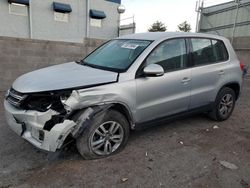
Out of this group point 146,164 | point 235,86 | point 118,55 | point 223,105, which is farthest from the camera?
point 235,86

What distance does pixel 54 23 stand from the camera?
1466 centimetres

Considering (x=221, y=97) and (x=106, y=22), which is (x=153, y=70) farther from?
(x=106, y=22)

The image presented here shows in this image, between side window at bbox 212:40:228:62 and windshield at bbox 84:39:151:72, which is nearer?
windshield at bbox 84:39:151:72

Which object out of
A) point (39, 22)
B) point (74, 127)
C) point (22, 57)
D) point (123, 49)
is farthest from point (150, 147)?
point (39, 22)

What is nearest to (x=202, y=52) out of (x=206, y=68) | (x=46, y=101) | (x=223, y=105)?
(x=206, y=68)

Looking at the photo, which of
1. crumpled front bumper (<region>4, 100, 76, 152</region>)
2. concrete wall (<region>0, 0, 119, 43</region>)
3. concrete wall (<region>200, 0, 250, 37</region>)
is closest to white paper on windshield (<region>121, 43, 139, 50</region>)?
crumpled front bumper (<region>4, 100, 76, 152</region>)

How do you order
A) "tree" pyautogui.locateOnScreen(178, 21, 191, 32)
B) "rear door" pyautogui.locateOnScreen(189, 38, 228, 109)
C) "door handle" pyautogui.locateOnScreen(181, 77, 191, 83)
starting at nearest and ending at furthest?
1. "door handle" pyautogui.locateOnScreen(181, 77, 191, 83)
2. "rear door" pyautogui.locateOnScreen(189, 38, 228, 109)
3. "tree" pyautogui.locateOnScreen(178, 21, 191, 32)

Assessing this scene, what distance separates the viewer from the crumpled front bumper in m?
2.68

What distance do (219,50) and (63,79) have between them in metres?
3.08

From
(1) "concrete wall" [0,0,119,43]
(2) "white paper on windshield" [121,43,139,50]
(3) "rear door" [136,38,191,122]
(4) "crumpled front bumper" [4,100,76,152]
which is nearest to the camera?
(4) "crumpled front bumper" [4,100,76,152]

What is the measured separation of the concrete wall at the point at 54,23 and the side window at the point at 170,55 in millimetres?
11658

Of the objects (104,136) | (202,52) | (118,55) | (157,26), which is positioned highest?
(157,26)

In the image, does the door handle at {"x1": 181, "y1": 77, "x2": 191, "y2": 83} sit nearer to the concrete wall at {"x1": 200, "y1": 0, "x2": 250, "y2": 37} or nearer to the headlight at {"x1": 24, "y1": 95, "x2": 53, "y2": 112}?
the headlight at {"x1": 24, "y1": 95, "x2": 53, "y2": 112}

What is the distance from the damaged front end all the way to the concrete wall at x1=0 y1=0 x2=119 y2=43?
1172 centimetres
